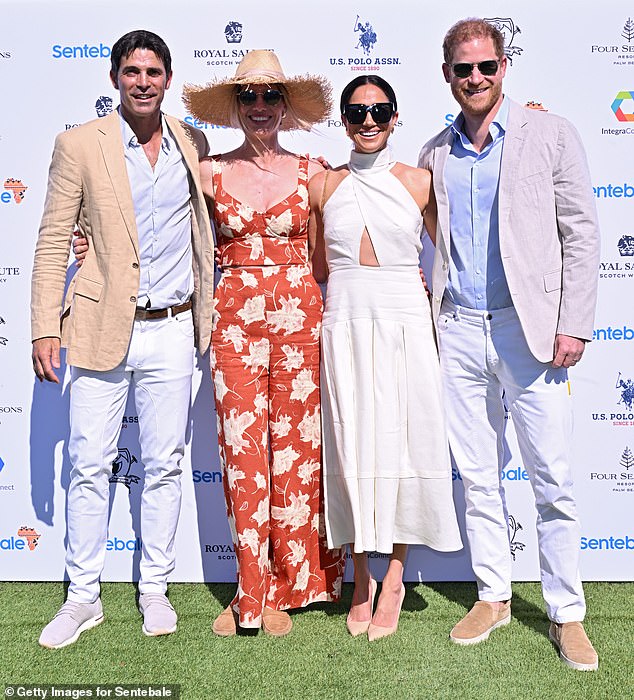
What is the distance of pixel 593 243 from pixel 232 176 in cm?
153

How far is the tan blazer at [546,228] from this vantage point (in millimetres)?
3070

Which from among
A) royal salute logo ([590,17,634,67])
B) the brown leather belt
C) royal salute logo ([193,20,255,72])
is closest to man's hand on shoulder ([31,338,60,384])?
the brown leather belt

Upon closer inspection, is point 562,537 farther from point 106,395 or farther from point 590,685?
point 106,395

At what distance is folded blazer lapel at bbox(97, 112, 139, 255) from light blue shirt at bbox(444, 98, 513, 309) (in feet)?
4.34

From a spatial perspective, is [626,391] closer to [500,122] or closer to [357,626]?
[500,122]

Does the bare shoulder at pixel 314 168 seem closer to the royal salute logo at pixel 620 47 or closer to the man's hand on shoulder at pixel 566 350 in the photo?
the man's hand on shoulder at pixel 566 350

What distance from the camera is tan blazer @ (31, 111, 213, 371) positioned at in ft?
10.6

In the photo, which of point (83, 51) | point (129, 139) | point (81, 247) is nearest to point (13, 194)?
point (83, 51)

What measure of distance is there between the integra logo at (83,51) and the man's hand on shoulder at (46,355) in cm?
162

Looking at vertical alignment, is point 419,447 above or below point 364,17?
below

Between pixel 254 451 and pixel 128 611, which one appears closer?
pixel 254 451

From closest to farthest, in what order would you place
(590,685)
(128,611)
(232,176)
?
1. (590,685)
2. (232,176)
3. (128,611)

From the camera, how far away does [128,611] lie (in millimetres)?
3654

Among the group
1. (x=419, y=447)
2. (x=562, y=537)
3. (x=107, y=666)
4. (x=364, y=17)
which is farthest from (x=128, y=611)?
(x=364, y=17)
